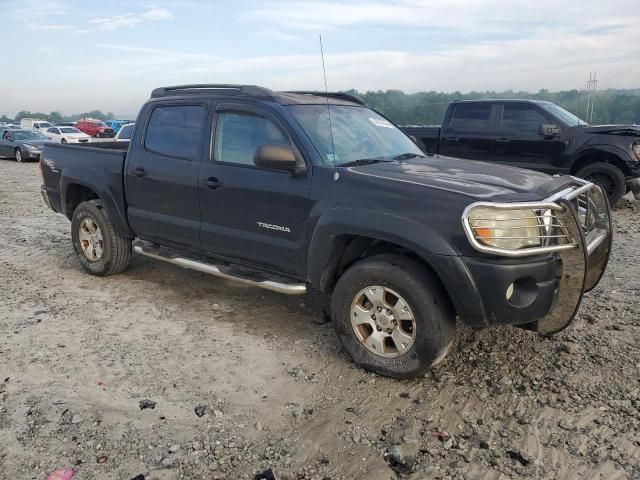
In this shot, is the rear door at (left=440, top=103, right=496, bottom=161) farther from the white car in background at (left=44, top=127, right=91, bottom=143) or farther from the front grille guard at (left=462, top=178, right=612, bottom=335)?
the white car in background at (left=44, top=127, right=91, bottom=143)

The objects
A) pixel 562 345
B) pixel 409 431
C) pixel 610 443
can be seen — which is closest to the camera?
pixel 610 443

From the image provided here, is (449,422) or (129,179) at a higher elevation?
(129,179)

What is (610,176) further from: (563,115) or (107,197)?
(107,197)

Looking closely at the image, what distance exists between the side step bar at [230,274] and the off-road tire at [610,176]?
7.41 meters

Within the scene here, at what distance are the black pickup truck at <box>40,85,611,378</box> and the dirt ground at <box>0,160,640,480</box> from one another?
345 millimetres

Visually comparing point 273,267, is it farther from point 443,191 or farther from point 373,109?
point 373,109

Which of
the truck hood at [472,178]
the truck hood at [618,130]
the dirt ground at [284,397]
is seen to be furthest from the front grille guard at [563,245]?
the truck hood at [618,130]

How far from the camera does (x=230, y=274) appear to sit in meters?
4.36

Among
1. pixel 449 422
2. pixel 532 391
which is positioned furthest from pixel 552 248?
pixel 449 422

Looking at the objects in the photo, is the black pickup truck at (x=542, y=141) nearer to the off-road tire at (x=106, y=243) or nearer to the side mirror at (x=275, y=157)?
the off-road tire at (x=106, y=243)

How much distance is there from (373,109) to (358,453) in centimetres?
316

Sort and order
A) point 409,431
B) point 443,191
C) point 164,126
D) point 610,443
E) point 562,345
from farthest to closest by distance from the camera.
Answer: point 164,126, point 562,345, point 443,191, point 409,431, point 610,443

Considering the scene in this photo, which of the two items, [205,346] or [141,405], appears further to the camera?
[205,346]

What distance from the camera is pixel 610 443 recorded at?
9.50 feet
